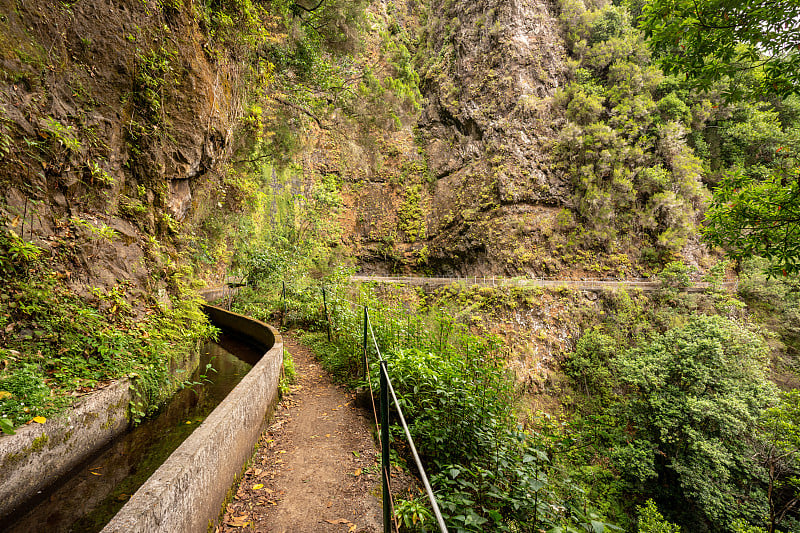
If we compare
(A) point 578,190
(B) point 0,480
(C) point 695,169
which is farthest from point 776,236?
(C) point 695,169

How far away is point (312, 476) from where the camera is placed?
2.96 metres

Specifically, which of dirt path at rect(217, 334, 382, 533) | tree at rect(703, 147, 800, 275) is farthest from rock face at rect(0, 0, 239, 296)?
tree at rect(703, 147, 800, 275)

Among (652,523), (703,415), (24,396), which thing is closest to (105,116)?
(24,396)

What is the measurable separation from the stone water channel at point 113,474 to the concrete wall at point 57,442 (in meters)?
0.10

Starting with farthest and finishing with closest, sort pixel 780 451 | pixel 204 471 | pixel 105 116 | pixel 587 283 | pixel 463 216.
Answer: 1. pixel 463 216
2. pixel 587 283
3. pixel 780 451
4. pixel 105 116
5. pixel 204 471

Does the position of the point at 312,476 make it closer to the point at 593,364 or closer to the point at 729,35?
the point at 729,35

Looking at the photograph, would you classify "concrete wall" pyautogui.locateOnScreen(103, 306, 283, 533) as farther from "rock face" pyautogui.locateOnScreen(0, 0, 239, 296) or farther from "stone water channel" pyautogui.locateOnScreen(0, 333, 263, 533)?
"rock face" pyautogui.locateOnScreen(0, 0, 239, 296)

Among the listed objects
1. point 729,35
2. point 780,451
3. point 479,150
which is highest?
point 479,150

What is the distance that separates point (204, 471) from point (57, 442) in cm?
172

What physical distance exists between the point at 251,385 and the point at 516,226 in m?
18.7

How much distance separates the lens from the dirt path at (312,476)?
241 centimetres

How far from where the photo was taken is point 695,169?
18.9 metres

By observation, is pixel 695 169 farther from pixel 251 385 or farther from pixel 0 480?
pixel 0 480

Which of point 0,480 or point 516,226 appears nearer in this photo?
point 0,480
